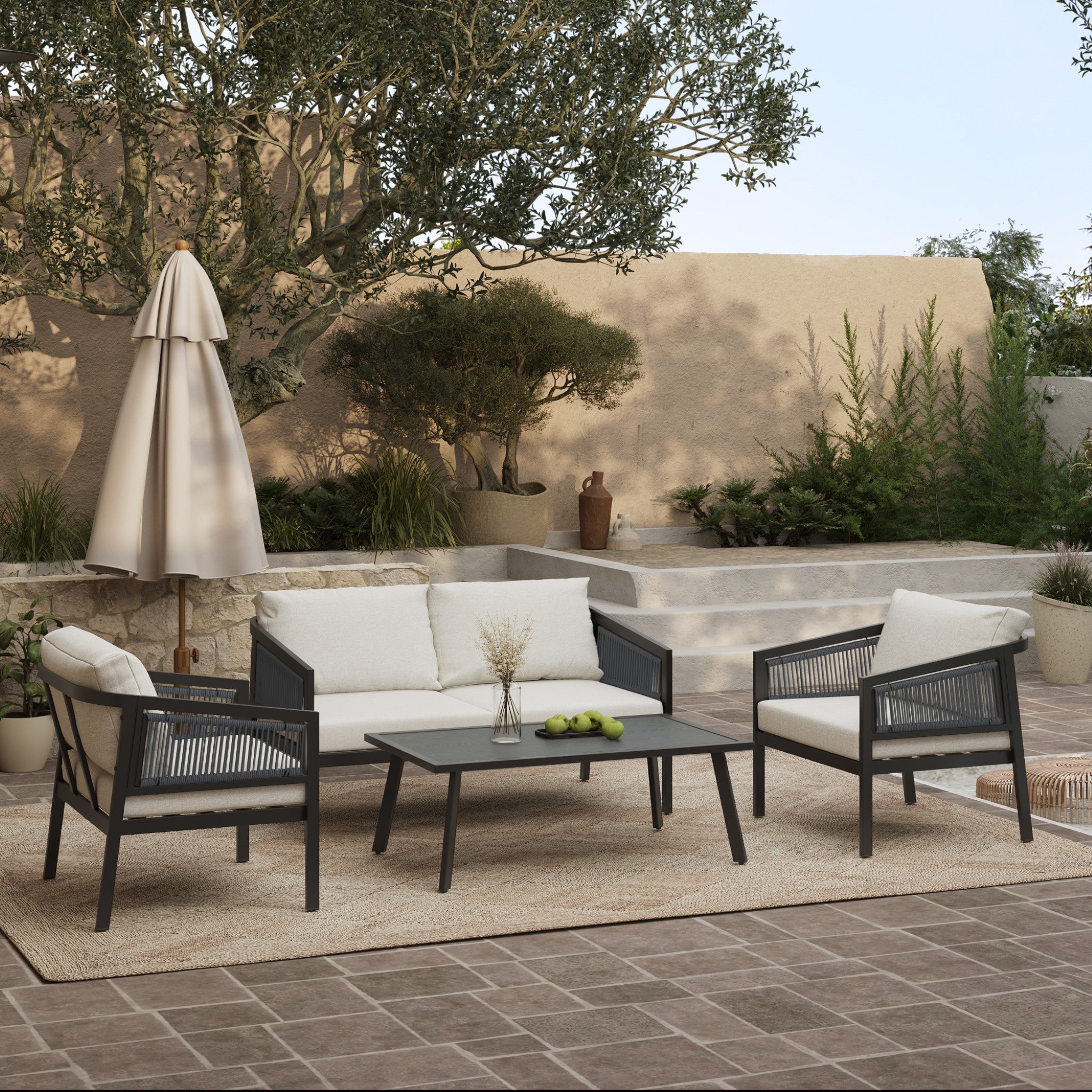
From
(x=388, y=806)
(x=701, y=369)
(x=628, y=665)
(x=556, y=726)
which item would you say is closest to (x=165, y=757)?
(x=388, y=806)

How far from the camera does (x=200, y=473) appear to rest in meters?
6.84

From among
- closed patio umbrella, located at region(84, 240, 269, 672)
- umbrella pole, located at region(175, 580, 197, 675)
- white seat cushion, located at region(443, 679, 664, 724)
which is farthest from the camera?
umbrella pole, located at region(175, 580, 197, 675)

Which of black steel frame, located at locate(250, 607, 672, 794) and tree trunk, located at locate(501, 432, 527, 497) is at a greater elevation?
tree trunk, located at locate(501, 432, 527, 497)

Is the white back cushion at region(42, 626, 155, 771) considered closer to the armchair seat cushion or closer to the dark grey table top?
the armchair seat cushion

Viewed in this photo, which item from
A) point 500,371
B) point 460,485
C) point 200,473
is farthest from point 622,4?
point 460,485

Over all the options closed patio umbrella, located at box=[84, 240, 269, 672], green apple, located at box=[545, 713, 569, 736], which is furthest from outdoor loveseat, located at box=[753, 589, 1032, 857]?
closed patio umbrella, located at box=[84, 240, 269, 672]

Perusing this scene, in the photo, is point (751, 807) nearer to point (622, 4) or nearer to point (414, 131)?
point (414, 131)

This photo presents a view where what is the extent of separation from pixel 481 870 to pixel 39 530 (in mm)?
5196

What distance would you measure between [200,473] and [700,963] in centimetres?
381

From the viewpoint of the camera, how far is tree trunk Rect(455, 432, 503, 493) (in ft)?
36.5

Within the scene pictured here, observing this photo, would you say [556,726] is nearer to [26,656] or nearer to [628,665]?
[628,665]

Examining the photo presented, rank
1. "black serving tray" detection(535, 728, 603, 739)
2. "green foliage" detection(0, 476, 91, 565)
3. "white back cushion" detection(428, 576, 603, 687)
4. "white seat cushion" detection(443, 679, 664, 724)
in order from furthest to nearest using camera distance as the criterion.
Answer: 1. "green foliage" detection(0, 476, 91, 565)
2. "white back cushion" detection(428, 576, 603, 687)
3. "white seat cushion" detection(443, 679, 664, 724)
4. "black serving tray" detection(535, 728, 603, 739)

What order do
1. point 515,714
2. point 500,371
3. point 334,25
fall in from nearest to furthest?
point 515,714, point 334,25, point 500,371

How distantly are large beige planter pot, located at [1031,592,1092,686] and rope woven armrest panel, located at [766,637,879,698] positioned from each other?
3.49 m
